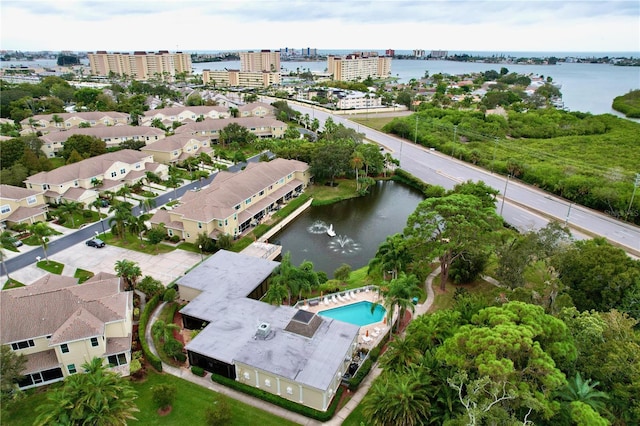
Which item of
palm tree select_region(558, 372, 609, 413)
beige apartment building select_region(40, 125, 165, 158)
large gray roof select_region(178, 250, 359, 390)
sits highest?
beige apartment building select_region(40, 125, 165, 158)

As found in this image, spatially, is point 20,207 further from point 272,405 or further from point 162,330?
point 272,405

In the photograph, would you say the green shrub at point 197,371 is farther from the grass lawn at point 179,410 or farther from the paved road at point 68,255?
the paved road at point 68,255

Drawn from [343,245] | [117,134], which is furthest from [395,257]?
[117,134]

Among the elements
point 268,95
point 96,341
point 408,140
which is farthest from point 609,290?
point 268,95

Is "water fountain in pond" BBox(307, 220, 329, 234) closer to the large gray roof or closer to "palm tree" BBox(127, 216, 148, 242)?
the large gray roof

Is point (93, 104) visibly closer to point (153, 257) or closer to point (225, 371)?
point (153, 257)

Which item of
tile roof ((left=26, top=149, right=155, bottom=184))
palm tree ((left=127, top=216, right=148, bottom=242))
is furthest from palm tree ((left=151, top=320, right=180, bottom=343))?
tile roof ((left=26, top=149, right=155, bottom=184))
